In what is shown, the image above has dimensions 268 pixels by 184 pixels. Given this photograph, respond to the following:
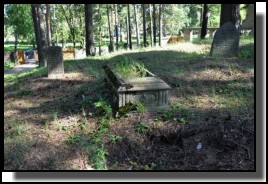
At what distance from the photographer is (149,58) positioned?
412 inches

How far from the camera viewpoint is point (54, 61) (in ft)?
32.7

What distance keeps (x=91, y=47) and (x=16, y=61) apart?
1437 centimetres

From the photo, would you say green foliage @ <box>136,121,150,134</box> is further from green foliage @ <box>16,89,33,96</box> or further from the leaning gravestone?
the leaning gravestone

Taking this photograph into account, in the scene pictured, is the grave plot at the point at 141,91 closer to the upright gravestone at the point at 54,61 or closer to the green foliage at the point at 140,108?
the green foliage at the point at 140,108

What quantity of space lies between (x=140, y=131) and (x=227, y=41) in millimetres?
5698

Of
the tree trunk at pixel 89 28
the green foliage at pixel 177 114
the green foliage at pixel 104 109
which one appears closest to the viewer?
the green foliage at pixel 177 114

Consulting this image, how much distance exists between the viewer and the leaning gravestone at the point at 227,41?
32.7ft

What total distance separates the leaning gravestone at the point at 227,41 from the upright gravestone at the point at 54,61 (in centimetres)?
460

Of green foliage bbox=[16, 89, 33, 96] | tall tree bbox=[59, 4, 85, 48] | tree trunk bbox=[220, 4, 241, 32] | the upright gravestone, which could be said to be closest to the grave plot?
green foliage bbox=[16, 89, 33, 96]

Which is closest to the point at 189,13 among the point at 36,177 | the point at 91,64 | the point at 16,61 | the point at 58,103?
the point at 16,61

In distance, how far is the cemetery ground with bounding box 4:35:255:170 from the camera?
16.0 feet

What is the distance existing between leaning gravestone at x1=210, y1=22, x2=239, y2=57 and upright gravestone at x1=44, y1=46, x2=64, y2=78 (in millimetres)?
4602

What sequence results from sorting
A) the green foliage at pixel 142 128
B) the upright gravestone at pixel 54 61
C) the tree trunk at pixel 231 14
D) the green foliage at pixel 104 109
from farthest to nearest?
1. the tree trunk at pixel 231 14
2. the upright gravestone at pixel 54 61
3. the green foliage at pixel 104 109
4. the green foliage at pixel 142 128

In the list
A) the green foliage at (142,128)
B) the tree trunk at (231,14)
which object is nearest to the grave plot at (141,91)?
the green foliage at (142,128)
